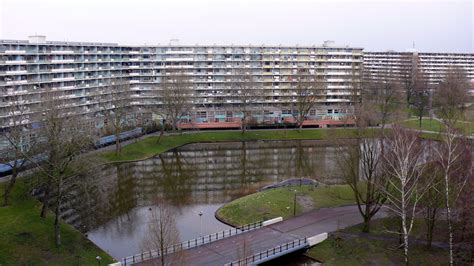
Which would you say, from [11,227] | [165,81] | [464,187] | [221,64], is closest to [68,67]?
[165,81]

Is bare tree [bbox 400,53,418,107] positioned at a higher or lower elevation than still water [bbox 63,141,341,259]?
higher

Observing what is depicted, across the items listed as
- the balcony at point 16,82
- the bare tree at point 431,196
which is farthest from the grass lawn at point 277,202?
the balcony at point 16,82

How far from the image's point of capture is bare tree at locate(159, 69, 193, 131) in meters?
74.9

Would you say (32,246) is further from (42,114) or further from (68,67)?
(68,67)

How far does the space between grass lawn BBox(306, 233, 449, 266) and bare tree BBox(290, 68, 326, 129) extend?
51.5 m

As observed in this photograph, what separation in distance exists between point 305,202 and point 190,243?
13.3 m

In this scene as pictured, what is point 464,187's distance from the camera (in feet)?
98.4

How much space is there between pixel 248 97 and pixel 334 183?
116ft

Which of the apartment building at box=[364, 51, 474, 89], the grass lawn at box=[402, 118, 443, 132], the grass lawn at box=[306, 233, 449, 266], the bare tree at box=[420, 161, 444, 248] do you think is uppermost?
the apartment building at box=[364, 51, 474, 89]

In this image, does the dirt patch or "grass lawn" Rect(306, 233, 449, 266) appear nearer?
"grass lawn" Rect(306, 233, 449, 266)

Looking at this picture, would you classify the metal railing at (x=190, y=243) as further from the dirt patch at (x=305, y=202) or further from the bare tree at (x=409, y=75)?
the bare tree at (x=409, y=75)

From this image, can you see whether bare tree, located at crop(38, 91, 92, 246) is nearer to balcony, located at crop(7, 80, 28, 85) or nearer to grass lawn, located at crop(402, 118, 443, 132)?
balcony, located at crop(7, 80, 28, 85)

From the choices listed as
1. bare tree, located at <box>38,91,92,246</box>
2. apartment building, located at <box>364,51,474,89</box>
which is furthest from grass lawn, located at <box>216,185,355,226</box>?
apartment building, located at <box>364,51,474,89</box>

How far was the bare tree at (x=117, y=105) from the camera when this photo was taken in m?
64.5
